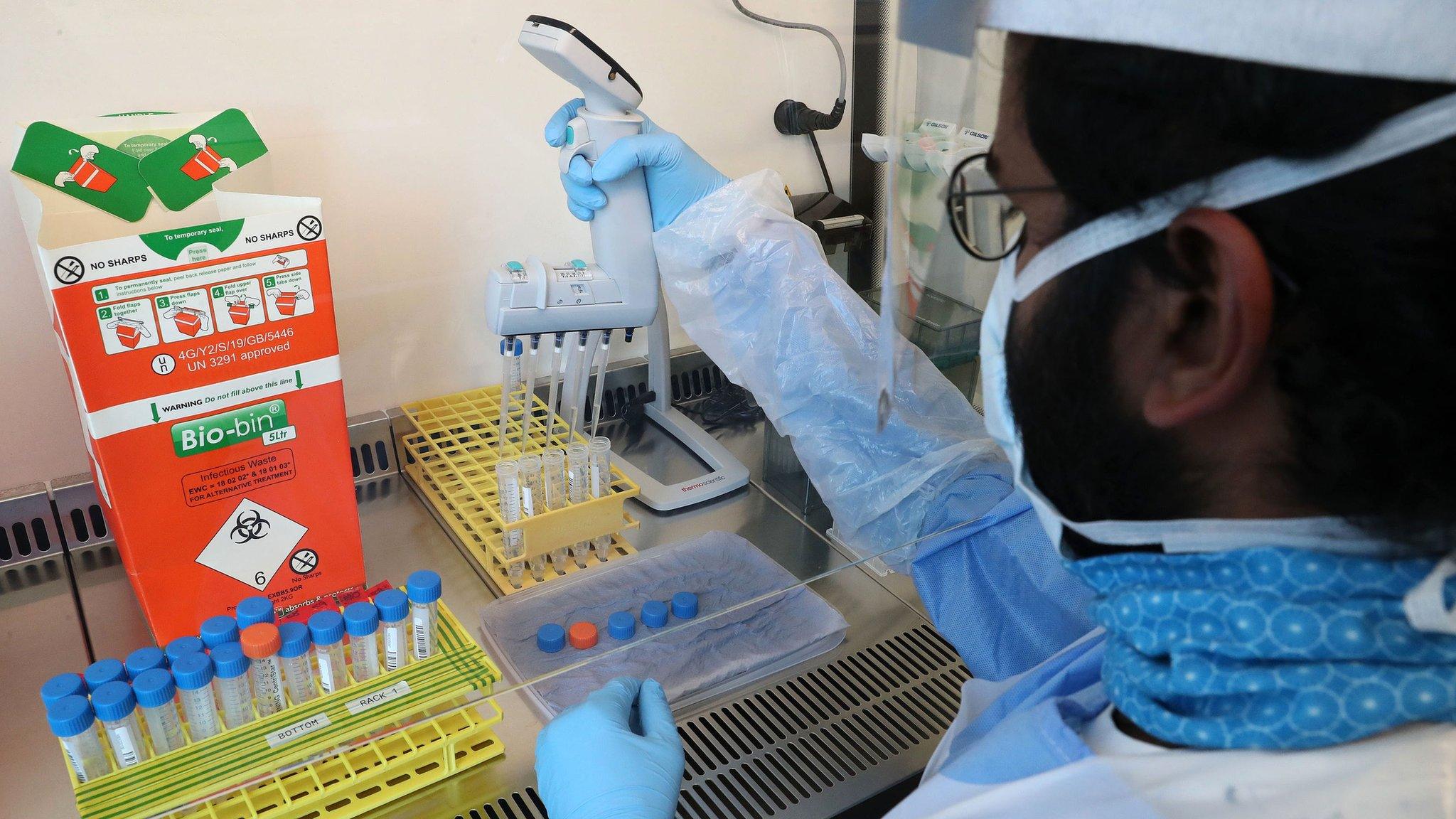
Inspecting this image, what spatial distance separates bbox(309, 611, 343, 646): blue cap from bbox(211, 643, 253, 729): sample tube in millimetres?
59

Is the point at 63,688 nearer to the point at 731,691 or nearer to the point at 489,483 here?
the point at 489,483

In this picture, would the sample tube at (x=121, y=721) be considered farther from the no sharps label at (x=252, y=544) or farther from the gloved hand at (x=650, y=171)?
the gloved hand at (x=650, y=171)

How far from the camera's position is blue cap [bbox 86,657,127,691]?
80 cm

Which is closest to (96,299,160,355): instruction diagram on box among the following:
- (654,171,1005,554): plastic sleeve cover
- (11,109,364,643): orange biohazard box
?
(11,109,364,643): orange biohazard box

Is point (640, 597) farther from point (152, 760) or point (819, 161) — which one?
point (819, 161)

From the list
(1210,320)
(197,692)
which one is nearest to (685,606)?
(197,692)

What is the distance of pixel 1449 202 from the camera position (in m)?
0.47

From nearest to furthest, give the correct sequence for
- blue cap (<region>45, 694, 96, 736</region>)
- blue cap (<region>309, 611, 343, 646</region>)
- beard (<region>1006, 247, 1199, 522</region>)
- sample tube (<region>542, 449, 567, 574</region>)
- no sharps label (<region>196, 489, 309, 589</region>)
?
beard (<region>1006, 247, 1199, 522</region>) → blue cap (<region>45, 694, 96, 736</region>) → blue cap (<region>309, 611, 343, 646</region>) → no sharps label (<region>196, 489, 309, 589</region>) → sample tube (<region>542, 449, 567, 574</region>)

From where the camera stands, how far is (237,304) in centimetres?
90

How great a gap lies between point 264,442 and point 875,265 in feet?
2.90

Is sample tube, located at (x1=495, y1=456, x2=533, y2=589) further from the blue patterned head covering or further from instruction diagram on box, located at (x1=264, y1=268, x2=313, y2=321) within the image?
the blue patterned head covering

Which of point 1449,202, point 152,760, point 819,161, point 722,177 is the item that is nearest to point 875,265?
point 722,177

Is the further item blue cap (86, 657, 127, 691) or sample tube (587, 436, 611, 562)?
sample tube (587, 436, 611, 562)

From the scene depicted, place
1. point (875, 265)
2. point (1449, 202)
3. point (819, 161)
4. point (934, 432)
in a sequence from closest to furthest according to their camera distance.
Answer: point (1449, 202) < point (934, 432) < point (875, 265) < point (819, 161)
